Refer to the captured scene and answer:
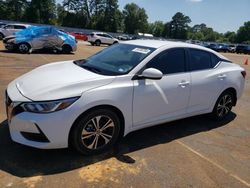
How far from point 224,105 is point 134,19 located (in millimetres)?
109976

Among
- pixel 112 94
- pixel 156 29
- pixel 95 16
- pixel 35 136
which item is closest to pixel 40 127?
pixel 35 136

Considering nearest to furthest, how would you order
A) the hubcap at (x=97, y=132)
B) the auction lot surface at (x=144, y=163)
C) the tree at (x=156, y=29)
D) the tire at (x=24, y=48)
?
the auction lot surface at (x=144, y=163) < the hubcap at (x=97, y=132) < the tire at (x=24, y=48) < the tree at (x=156, y=29)

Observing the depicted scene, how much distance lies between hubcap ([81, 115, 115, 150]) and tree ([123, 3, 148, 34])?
10939 cm

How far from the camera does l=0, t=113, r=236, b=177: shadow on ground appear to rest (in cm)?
379

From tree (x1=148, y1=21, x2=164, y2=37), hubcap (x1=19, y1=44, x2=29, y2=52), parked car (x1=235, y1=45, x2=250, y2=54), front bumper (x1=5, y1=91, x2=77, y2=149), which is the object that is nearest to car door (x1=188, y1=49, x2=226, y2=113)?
front bumper (x1=5, y1=91, x2=77, y2=149)

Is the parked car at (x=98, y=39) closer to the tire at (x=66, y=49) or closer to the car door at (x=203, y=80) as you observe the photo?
the tire at (x=66, y=49)

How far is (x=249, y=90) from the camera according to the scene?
32.8 ft

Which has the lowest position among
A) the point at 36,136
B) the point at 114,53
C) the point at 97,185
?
the point at 97,185

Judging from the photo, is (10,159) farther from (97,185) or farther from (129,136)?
(129,136)

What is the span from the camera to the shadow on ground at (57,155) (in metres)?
3.79

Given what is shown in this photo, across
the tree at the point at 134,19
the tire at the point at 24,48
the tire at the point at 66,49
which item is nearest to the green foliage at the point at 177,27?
the tree at the point at 134,19

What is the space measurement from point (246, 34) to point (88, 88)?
13610cm

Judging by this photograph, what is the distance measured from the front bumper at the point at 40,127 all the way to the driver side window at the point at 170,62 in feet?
5.35

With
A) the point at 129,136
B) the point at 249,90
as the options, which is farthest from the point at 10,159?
the point at 249,90
